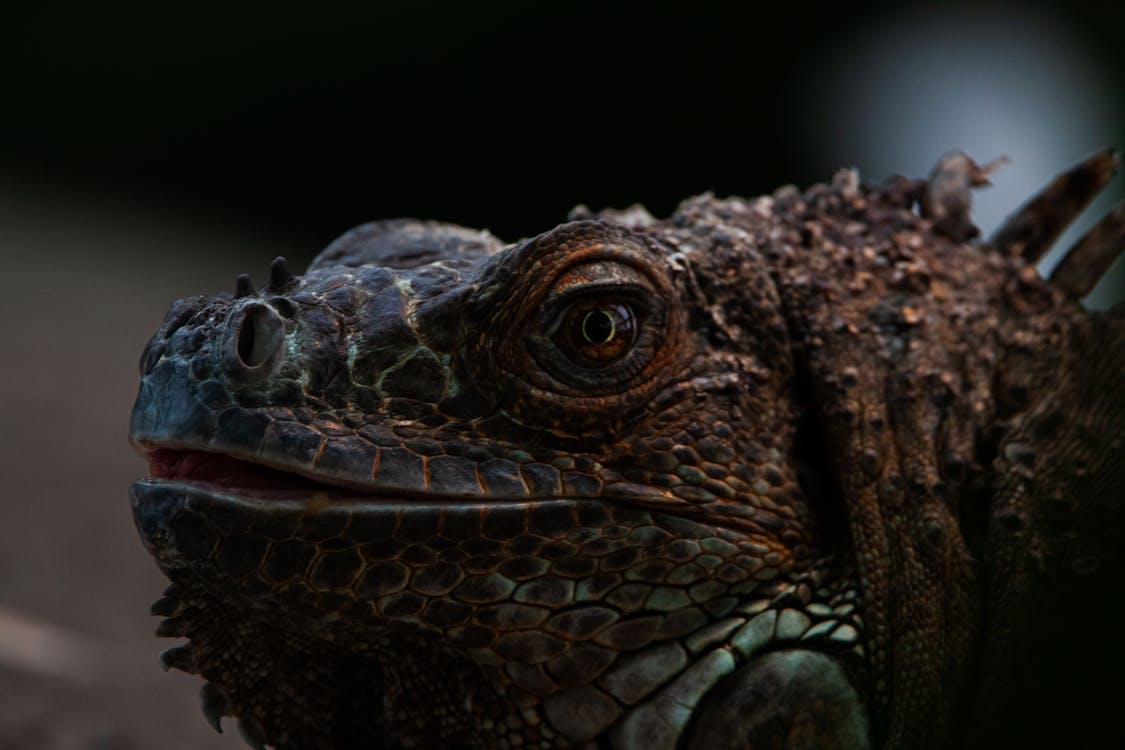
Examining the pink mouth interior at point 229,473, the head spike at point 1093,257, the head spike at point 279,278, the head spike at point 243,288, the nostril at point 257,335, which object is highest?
the head spike at point 1093,257

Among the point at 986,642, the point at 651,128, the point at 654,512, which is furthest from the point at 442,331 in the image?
the point at 651,128

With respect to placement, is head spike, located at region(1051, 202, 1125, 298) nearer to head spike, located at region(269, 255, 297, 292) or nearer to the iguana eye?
the iguana eye

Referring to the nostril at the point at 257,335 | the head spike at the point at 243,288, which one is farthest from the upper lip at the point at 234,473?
the head spike at the point at 243,288

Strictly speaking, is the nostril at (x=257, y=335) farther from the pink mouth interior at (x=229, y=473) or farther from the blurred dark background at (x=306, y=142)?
the blurred dark background at (x=306, y=142)

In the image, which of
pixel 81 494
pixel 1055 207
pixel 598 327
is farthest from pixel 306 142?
pixel 598 327

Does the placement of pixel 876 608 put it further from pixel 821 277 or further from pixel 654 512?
pixel 821 277

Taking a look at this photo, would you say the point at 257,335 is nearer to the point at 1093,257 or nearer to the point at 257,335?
the point at 257,335
